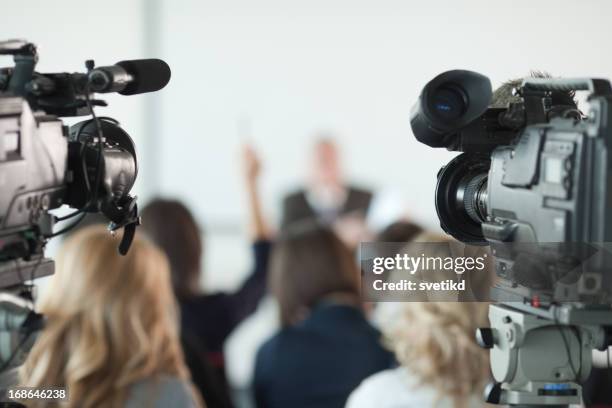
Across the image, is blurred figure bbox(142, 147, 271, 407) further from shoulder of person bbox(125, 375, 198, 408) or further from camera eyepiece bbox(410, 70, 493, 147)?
camera eyepiece bbox(410, 70, 493, 147)

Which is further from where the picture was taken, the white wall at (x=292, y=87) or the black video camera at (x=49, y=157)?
the white wall at (x=292, y=87)

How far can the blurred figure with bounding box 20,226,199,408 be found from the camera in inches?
86.6

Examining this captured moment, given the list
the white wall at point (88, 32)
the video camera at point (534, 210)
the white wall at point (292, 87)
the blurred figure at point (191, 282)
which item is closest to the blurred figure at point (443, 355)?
the video camera at point (534, 210)

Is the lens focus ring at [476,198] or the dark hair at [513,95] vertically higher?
the dark hair at [513,95]

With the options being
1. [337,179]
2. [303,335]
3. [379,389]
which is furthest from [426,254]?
[337,179]

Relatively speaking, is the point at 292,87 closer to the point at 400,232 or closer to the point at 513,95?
the point at 400,232

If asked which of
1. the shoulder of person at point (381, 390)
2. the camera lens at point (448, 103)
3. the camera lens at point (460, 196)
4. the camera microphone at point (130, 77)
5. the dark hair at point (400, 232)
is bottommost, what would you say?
the shoulder of person at point (381, 390)

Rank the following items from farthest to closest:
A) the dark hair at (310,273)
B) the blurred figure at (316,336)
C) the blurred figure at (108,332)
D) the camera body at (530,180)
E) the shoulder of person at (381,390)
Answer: the dark hair at (310,273), the blurred figure at (316,336), the shoulder of person at (381,390), the blurred figure at (108,332), the camera body at (530,180)

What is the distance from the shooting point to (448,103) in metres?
1.44

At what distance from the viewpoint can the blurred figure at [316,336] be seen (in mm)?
3000

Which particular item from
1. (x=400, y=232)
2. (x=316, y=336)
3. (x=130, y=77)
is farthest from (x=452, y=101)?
(x=400, y=232)

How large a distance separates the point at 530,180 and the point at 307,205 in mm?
4178

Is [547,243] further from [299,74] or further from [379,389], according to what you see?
[299,74]

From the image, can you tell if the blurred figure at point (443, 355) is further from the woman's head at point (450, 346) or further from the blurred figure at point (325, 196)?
the blurred figure at point (325, 196)
